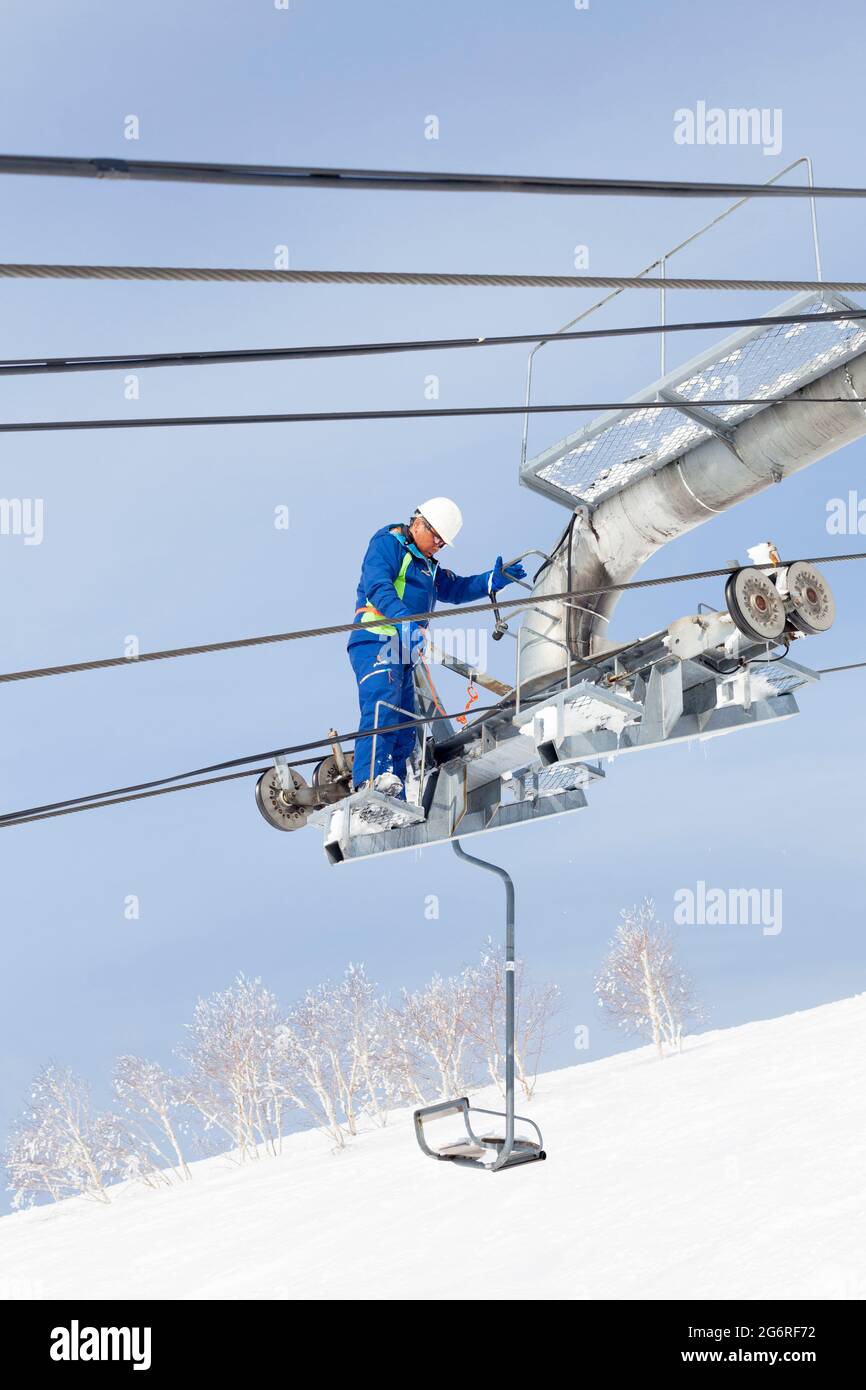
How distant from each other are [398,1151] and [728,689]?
38.5m

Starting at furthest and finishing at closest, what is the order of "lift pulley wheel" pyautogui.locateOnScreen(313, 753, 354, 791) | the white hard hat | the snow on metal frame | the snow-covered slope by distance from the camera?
1. the snow-covered slope
2. "lift pulley wheel" pyautogui.locateOnScreen(313, 753, 354, 791)
3. the white hard hat
4. the snow on metal frame

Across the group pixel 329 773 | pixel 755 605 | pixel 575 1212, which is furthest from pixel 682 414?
pixel 575 1212

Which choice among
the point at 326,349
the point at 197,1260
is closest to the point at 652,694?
the point at 326,349

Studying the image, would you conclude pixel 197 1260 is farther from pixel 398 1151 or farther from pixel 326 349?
pixel 326 349

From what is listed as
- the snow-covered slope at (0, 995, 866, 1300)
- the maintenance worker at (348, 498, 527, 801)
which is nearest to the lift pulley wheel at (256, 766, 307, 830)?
the maintenance worker at (348, 498, 527, 801)

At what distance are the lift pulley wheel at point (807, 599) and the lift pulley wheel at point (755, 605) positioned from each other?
0.29ft

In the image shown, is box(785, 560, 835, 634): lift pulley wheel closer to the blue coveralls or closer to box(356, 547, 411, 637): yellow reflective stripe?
the blue coveralls

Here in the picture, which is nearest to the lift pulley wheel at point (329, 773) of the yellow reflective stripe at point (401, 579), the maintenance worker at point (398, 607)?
the maintenance worker at point (398, 607)

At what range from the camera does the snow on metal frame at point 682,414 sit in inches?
374

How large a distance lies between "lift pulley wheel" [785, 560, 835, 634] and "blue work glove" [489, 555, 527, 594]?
7.07ft

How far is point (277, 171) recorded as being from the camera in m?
5.39

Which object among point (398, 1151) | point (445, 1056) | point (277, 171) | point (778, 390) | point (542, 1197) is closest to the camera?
point (277, 171)

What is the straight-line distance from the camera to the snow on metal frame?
9.50 m
